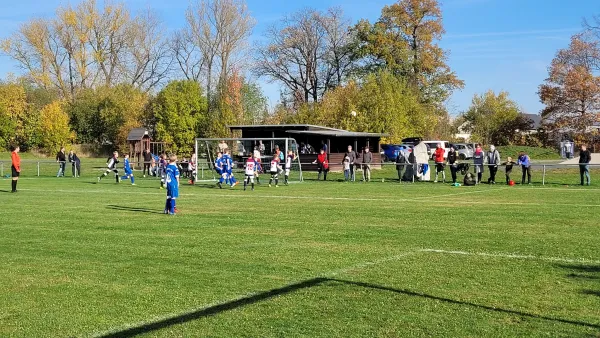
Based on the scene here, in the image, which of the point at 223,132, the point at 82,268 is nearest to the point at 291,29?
the point at 223,132

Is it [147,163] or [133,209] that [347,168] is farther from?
[133,209]

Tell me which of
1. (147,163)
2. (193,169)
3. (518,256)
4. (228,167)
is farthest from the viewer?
(147,163)

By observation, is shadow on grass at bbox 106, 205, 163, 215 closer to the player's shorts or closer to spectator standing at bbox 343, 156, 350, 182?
the player's shorts

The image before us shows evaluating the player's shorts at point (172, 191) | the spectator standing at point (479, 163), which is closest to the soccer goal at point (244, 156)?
the spectator standing at point (479, 163)

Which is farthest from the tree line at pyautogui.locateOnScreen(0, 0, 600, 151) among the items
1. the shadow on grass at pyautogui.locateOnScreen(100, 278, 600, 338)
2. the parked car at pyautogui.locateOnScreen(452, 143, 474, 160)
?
the shadow on grass at pyautogui.locateOnScreen(100, 278, 600, 338)

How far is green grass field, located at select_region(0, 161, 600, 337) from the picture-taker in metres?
6.49

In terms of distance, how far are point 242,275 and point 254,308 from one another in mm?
1816

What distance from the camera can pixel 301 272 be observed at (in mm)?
9039

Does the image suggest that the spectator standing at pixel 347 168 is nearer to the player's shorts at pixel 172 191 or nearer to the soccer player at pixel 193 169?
the soccer player at pixel 193 169

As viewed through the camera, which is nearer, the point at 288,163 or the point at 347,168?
the point at 288,163

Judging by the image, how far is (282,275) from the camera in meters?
8.84

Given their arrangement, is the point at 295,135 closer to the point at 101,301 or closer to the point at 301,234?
the point at 301,234

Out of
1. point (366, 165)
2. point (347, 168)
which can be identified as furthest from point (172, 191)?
point (366, 165)

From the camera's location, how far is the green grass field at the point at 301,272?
649 cm
